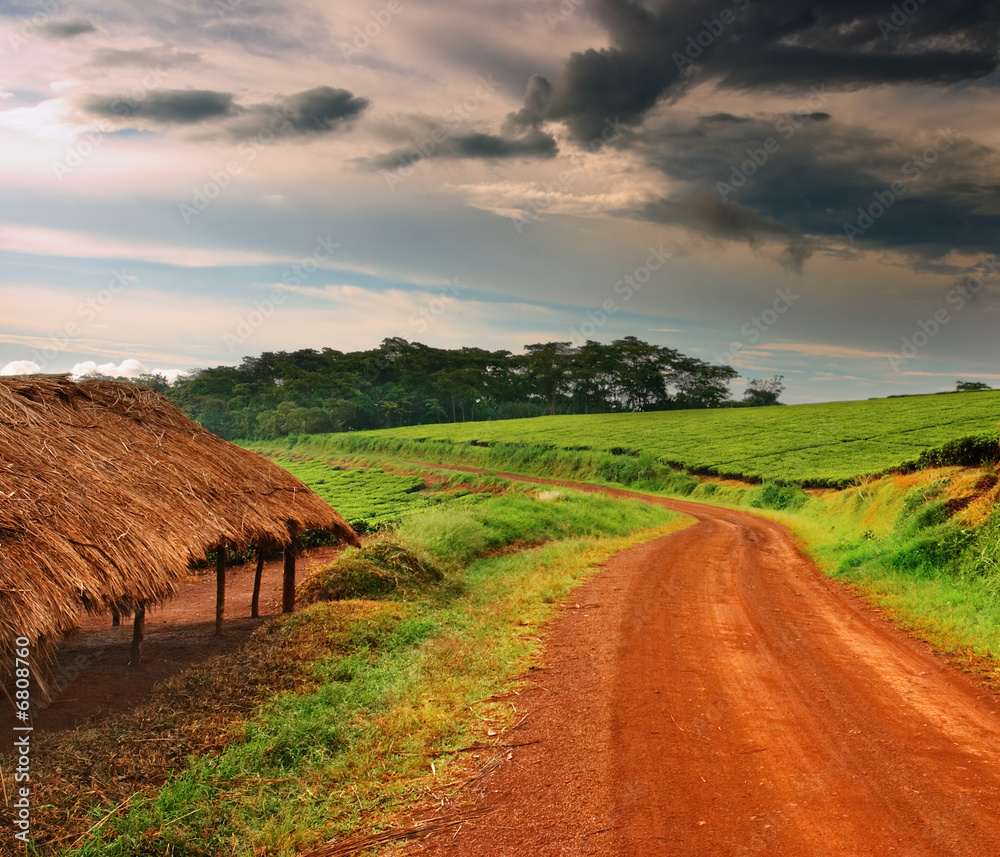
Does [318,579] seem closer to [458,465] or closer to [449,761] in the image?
[449,761]

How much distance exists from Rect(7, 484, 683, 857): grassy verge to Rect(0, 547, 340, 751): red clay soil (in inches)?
31.5

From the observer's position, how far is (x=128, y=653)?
10.4 meters

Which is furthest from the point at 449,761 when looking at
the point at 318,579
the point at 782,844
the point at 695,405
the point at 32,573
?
the point at 695,405

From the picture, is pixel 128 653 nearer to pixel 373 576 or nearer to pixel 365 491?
pixel 373 576

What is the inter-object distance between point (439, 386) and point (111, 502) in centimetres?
7620

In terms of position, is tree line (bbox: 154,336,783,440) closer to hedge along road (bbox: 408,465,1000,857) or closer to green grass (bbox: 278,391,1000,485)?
green grass (bbox: 278,391,1000,485)

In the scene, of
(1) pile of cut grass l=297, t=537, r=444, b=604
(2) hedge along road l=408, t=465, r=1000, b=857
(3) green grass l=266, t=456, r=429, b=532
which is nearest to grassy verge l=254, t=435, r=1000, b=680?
(2) hedge along road l=408, t=465, r=1000, b=857

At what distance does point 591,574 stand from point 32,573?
990cm

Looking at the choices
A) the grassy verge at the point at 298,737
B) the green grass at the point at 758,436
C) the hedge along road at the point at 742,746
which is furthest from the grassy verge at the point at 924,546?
the green grass at the point at 758,436

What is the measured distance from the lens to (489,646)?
8.94 meters

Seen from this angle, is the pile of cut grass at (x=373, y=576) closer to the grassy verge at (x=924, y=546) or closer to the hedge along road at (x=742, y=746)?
the hedge along road at (x=742, y=746)

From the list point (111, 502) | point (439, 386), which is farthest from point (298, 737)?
point (439, 386)

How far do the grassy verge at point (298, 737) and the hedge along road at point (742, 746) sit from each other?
737 millimetres

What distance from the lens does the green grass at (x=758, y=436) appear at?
119 feet
